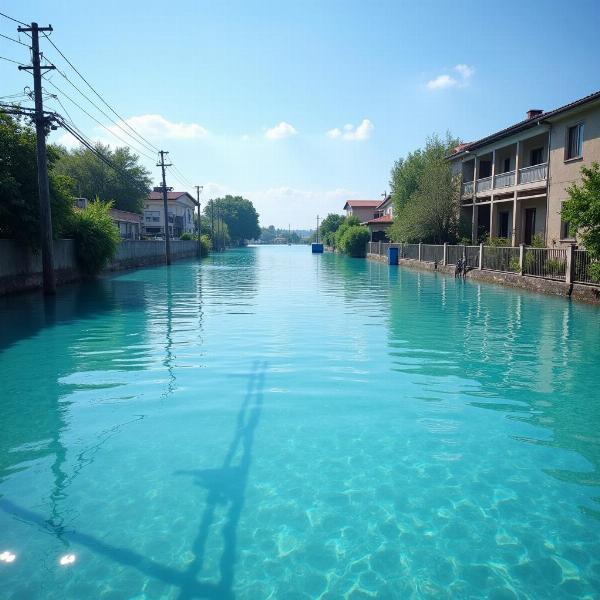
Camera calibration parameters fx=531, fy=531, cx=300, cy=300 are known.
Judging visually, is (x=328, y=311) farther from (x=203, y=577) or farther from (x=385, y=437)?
(x=203, y=577)

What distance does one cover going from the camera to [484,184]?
33.7 metres

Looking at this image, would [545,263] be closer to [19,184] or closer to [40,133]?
[40,133]

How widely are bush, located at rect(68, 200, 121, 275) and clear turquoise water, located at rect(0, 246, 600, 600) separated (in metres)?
16.4

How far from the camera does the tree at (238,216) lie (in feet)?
492

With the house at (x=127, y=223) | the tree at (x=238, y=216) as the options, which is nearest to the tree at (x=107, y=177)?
the house at (x=127, y=223)

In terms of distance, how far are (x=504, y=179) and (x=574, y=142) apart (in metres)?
6.97

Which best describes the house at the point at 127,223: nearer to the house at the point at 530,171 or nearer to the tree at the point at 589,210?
the house at the point at 530,171

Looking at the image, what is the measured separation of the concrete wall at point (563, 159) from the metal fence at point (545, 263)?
2143 mm

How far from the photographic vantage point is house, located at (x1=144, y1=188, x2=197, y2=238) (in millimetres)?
80812

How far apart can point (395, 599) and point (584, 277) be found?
59.0ft

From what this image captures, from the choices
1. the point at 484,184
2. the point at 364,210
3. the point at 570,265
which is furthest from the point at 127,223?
the point at 570,265

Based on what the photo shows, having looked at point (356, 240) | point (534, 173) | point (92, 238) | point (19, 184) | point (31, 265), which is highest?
point (534, 173)

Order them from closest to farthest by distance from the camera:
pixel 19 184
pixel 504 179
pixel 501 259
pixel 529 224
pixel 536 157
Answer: pixel 19 184
pixel 501 259
pixel 536 157
pixel 529 224
pixel 504 179

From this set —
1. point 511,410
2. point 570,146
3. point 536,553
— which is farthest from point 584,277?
point 536,553
